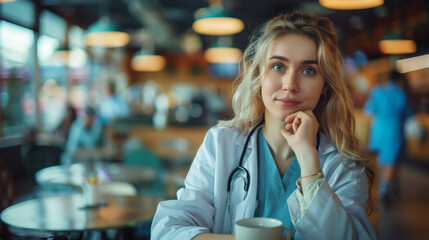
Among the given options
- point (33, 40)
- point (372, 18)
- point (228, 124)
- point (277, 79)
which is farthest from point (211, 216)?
point (372, 18)

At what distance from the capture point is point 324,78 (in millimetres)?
1436

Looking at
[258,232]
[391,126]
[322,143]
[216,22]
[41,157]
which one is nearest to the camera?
[258,232]

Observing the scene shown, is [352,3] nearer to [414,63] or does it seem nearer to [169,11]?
[169,11]

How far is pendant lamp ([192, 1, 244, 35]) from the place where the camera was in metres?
4.34

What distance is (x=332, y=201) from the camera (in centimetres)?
119

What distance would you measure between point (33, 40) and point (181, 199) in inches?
283

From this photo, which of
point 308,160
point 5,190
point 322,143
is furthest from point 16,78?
point 308,160

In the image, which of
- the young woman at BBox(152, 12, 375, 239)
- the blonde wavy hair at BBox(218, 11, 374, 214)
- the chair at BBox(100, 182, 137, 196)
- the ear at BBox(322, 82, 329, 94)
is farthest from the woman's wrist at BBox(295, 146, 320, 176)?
the chair at BBox(100, 182, 137, 196)

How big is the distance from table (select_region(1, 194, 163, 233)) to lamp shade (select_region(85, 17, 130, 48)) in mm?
3097

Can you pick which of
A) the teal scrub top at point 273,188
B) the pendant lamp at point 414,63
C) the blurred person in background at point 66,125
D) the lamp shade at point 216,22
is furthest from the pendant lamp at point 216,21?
the pendant lamp at point 414,63

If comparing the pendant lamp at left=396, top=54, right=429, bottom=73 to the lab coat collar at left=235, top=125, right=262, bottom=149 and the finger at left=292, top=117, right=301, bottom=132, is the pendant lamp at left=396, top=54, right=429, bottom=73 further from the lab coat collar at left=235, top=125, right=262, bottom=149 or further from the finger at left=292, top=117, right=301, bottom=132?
the finger at left=292, top=117, right=301, bottom=132

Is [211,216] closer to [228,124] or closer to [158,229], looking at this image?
[158,229]

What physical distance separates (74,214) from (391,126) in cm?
506

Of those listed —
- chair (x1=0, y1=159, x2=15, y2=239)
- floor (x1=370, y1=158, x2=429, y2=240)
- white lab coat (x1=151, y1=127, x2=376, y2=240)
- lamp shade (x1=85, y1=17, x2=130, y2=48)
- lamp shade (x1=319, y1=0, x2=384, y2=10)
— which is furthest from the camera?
lamp shade (x1=85, y1=17, x2=130, y2=48)
